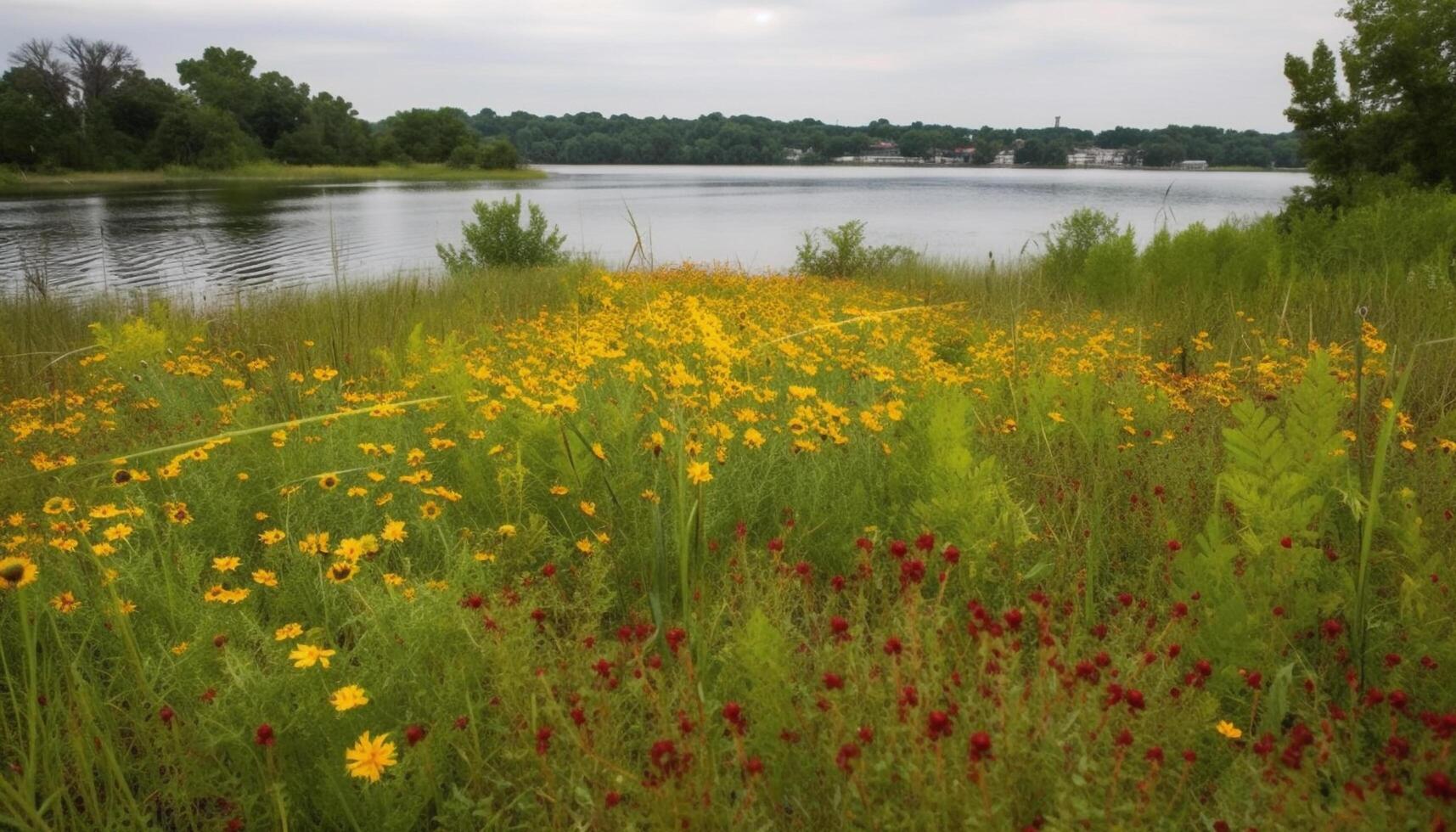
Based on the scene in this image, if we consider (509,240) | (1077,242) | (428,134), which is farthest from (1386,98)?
(428,134)

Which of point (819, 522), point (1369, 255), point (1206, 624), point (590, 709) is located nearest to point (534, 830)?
point (590, 709)

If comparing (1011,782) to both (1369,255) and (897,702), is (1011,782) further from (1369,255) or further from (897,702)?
(1369,255)

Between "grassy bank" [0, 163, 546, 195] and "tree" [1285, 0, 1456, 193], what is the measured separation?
4448 cm

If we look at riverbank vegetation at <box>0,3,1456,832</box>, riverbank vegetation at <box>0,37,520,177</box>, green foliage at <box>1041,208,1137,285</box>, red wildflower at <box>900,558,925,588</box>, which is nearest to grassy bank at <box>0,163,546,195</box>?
riverbank vegetation at <box>0,37,520,177</box>

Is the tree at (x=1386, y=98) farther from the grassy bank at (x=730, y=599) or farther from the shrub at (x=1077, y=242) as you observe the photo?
the grassy bank at (x=730, y=599)

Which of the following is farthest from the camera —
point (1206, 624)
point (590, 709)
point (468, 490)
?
point (468, 490)

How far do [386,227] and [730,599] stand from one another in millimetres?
31511

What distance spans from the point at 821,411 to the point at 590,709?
1.68m

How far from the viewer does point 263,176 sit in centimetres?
6341

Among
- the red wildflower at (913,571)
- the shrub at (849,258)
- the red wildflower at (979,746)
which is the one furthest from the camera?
the shrub at (849,258)

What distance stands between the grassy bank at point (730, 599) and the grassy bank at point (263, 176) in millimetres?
43942

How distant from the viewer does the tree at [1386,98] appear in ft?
38.3

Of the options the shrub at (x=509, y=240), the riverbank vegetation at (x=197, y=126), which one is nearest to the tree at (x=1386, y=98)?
the shrub at (x=509, y=240)

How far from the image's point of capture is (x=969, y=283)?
36.1ft
